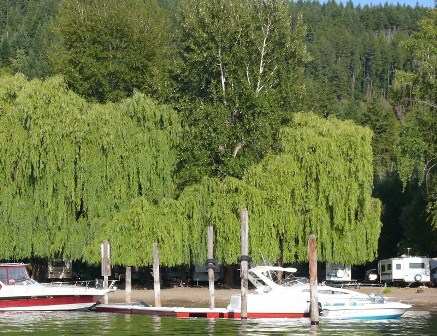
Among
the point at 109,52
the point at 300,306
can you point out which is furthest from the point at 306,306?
the point at 109,52

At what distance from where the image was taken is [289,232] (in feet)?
190

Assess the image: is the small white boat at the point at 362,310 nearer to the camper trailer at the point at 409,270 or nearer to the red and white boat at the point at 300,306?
the red and white boat at the point at 300,306

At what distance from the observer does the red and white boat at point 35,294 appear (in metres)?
49.7

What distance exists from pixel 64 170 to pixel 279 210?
12.8 metres

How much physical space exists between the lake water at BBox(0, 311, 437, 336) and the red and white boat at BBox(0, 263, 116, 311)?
2480 mm

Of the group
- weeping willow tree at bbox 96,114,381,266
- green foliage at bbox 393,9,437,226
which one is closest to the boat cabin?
weeping willow tree at bbox 96,114,381,266

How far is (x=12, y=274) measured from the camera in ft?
166

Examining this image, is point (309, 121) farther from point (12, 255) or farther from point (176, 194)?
point (12, 255)

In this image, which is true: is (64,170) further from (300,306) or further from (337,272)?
(337,272)

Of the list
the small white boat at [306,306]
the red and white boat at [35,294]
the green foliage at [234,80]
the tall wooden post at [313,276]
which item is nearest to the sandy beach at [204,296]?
the red and white boat at [35,294]

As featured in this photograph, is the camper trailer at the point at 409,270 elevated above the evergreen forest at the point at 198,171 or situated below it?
below

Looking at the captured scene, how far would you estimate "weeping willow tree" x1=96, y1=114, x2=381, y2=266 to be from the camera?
5709 cm

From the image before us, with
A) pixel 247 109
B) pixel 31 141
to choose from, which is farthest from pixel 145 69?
pixel 31 141

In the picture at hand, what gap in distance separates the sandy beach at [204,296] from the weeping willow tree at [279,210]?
7.49 feet
